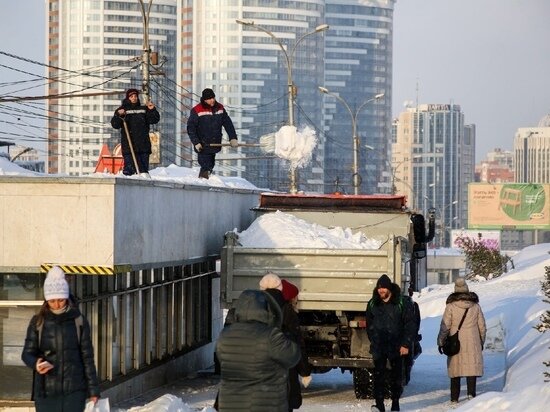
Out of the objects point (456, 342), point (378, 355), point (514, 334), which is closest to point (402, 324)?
point (378, 355)

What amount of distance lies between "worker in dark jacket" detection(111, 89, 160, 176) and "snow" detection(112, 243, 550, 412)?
115 inches

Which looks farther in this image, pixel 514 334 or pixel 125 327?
pixel 514 334

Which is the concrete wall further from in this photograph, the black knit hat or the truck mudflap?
the black knit hat

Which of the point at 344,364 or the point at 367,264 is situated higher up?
the point at 367,264

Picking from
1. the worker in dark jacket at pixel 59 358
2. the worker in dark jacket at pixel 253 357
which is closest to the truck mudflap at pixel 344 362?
the worker in dark jacket at pixel 59 358

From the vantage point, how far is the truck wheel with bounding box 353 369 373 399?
19812 mm

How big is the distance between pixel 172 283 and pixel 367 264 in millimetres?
3802

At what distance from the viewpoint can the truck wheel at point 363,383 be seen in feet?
65.0

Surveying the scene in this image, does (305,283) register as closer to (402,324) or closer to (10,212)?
(402,324)

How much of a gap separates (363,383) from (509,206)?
114885mm

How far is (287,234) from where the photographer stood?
787 inches

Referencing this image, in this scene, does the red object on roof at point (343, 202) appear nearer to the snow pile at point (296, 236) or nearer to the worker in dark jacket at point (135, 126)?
the snow pile at point (296, 236)

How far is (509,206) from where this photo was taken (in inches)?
5246

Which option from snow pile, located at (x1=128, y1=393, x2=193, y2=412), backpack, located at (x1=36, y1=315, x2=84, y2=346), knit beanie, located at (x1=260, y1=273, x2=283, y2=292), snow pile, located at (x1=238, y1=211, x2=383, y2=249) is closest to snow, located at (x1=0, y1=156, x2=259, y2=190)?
snow pile, located at (x1=238, y1=211, x2=383, y2=249)
